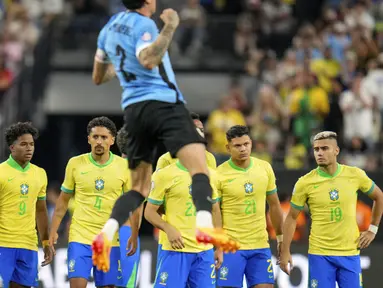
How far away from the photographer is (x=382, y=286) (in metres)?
16.1

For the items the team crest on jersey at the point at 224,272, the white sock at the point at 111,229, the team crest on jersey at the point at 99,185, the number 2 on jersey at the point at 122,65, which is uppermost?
the number 2 on jersey at the point at 122,65

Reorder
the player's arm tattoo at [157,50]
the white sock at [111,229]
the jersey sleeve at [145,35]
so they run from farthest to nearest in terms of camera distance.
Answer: the white sock at [111,229] → the jersey sleeve at [145,35] → the player's arm tattoo at [157,50]

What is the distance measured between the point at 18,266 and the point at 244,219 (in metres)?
2.72

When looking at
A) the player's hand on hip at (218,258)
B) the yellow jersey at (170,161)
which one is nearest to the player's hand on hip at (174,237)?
the player's hand on hip at (218,258)

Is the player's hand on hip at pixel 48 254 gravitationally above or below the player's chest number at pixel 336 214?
below

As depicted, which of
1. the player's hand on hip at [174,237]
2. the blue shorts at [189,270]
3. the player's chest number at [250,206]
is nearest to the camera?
the player's hand on hip at [174,237]

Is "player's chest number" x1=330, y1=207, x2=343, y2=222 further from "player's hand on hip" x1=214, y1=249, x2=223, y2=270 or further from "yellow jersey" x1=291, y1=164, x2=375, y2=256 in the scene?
"player's hand on hip" x1=214, y1=249, x2=223, y2=270

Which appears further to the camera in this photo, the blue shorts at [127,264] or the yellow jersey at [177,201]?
the blue shorts at [127,264]

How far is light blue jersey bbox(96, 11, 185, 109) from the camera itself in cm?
930

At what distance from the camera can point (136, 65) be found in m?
9.38

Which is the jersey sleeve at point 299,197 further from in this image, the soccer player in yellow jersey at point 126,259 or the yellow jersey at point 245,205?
the soccer player in yellow jersey at point 126,259

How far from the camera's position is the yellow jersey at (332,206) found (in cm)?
1273

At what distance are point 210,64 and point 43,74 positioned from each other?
371 centimetres

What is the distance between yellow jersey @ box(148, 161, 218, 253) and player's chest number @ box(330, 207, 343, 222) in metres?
1.44
